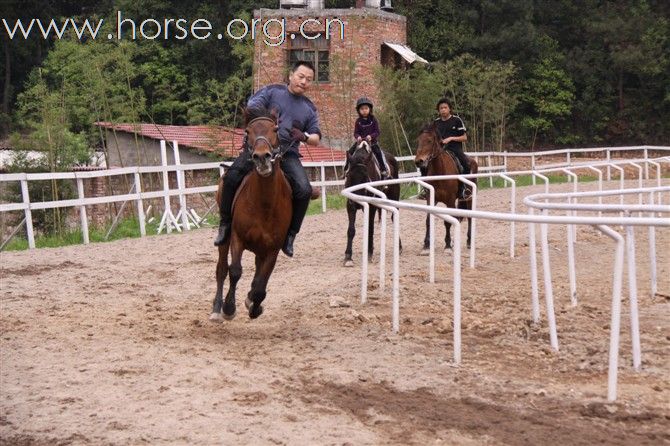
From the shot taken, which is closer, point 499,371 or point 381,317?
point 499,371

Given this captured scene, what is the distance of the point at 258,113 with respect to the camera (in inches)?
369

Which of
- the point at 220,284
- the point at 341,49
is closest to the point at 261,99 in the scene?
the point at 220,284

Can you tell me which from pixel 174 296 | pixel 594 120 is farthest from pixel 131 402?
pixel 594 120

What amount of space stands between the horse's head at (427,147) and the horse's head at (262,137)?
6901 millimetres

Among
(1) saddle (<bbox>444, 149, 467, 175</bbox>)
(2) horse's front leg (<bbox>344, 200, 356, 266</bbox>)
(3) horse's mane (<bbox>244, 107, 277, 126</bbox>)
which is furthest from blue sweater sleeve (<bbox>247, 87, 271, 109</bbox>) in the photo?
(1) saddle (<bbox>444, 149, 467, 175</bbox>)

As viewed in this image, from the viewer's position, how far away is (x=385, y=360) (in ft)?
27.8

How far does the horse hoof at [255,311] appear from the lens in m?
9.98

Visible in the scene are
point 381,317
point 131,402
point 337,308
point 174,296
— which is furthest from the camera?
point 174,296

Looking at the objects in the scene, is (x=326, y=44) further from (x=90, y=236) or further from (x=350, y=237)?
(x=350, y=237)

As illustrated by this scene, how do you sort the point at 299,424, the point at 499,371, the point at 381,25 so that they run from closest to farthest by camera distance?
the point at 299,424
the point at 499,371
the point at 381,25

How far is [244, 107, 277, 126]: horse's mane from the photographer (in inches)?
367

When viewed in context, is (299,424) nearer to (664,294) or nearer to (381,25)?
(664,294)

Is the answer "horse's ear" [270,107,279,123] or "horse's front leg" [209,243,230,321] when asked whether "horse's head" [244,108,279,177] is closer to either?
"horse's ear" [270,107,279,123]

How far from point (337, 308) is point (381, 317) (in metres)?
0.80
